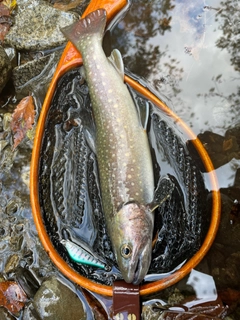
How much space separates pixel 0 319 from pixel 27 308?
228 mm

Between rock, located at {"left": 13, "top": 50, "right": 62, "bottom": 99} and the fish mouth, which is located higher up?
rock, located at {"left": 13, "top": 50, "right": 62, "bottom": 99}

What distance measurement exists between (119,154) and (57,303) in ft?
3.94

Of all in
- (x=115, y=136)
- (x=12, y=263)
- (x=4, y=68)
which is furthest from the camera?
(x=4, y=68)

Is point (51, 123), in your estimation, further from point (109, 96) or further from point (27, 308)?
point (27, 308)

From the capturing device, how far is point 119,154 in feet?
9.24

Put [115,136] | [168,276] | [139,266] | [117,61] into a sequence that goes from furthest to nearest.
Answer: [117,61] < [115,136] < [168,276] < [139,266]

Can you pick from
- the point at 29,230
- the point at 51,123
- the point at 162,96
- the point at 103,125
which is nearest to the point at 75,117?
the point at 51,123

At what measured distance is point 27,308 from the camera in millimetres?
3039

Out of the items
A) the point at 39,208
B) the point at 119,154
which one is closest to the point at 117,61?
the point at 119,154

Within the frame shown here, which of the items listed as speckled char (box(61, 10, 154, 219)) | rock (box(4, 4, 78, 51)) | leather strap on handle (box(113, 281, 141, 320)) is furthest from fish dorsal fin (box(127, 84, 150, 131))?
leather strap on handle (box(113, 281, 141, 320))

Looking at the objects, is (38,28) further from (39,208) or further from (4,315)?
(4,315)

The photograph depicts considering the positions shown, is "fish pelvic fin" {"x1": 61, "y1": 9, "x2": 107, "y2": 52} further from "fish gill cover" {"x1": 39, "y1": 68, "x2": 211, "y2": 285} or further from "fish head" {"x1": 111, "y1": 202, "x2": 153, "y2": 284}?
"fish head" {"x1": 111, "y1": 202, "x2": 153, "y2": 284}

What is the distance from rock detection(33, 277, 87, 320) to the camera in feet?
9.43

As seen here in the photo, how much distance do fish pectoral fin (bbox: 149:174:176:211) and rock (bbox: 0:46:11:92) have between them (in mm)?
1749
